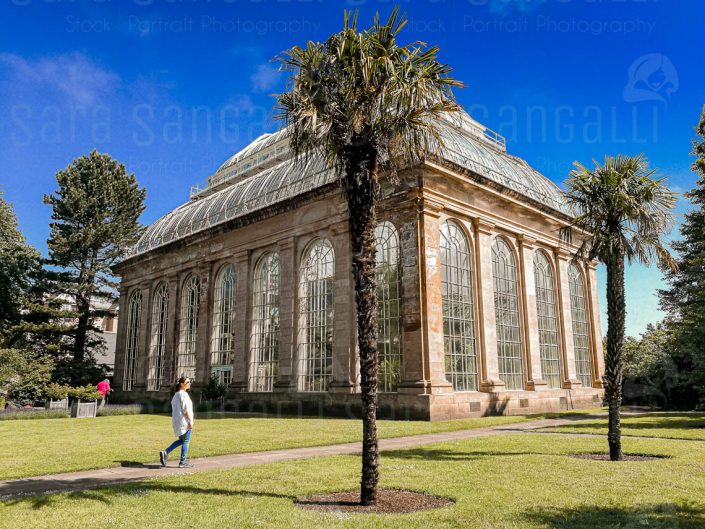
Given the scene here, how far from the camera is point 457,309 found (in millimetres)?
25500

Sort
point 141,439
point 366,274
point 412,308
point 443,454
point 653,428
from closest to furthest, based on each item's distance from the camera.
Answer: point 366,274 → point 443,454 → point 141,439 → point 653,428 → point 412,308

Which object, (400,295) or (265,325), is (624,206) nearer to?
(400,295)

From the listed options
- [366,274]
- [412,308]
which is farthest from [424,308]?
[366,274]

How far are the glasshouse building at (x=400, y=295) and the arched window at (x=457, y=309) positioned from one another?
0.07 metres

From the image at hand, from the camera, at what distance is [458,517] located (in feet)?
23.0

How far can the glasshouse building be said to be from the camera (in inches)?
956

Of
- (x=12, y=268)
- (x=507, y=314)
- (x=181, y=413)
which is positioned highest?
(x=12, y=268)

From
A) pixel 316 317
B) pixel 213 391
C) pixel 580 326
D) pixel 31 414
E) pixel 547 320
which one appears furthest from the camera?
pixel 580 326

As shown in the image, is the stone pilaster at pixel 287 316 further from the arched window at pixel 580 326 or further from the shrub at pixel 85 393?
the arched window at pixel 580 326

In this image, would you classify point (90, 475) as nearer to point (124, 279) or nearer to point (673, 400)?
point (673, 400)

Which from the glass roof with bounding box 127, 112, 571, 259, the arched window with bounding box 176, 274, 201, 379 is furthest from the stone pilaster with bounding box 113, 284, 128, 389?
the arched window with bounding box 176, 274, 201, 379

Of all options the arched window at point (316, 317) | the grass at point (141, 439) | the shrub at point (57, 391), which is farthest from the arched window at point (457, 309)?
the shrub at point (57, 391)

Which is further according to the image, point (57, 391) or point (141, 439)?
point (57, 391)

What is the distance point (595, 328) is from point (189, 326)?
27.0m
